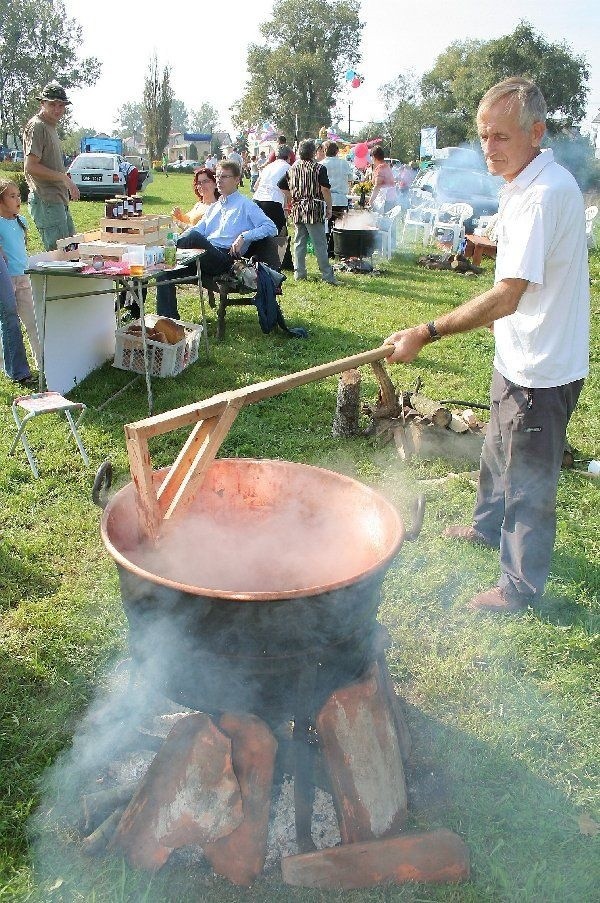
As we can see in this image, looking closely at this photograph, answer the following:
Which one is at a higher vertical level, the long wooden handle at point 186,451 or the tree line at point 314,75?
the tree line at point 314,75

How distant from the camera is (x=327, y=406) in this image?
18.6 feet

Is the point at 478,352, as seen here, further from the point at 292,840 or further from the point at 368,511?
the point at 292,840

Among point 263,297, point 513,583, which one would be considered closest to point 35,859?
point 513,583

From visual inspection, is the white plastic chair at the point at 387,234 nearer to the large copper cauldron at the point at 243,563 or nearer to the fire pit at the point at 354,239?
the fire pit at the point at 354,239

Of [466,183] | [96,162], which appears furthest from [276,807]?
[96,162]

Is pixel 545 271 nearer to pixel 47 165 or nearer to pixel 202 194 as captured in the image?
pixel 47 165

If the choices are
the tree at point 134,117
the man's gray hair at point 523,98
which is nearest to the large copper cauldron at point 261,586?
the man's gray hair at point 523,98

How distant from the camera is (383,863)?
2.04 metres

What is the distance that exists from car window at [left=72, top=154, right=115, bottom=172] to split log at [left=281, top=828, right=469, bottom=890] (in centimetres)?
2457

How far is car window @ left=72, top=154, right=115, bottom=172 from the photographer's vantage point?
75.6 ft

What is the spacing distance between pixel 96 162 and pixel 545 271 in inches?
944

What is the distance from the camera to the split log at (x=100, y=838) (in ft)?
6.93

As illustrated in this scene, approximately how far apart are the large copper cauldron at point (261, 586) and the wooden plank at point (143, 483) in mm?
102

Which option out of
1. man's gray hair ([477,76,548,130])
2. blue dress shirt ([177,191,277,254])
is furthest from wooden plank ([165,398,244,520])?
blue dress shirt ([177,191,277,254])
